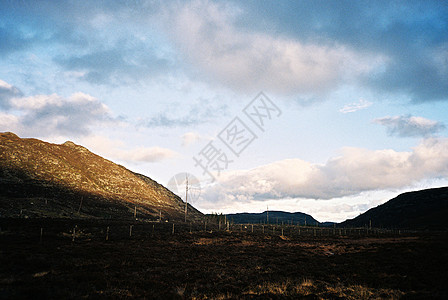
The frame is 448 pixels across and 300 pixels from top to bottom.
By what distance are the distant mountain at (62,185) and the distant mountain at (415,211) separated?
13857 centimetres

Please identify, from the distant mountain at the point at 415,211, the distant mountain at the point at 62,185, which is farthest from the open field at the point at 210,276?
the distant mountain at the point at 415,211

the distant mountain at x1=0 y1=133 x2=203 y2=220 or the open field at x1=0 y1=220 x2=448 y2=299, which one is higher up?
the distant mountain at x1=0 y1=133 x2=203 y2=220

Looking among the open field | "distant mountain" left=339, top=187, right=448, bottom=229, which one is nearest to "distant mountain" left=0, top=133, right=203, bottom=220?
the open field

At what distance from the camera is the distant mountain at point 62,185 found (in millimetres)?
74562

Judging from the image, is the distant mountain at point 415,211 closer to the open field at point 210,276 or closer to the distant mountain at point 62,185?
the open field at point 210,276

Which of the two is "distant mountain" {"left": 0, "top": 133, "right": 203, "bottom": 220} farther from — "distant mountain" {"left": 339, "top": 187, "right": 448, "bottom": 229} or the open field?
"distant mountain" {"left": 339, "top": 187, "right": 448, "bottom": 229}

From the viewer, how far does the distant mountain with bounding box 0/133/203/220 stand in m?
74.6

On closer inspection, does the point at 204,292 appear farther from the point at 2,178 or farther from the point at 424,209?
the point at 424,209

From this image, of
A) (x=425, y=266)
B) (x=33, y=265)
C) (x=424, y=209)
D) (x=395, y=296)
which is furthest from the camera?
(x=424, y=209)

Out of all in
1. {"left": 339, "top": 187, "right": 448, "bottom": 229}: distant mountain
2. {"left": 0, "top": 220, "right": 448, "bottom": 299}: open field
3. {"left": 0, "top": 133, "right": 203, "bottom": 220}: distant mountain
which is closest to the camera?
{"left": 0, "top": 220, "right": 448, "bottom": 299}: open field

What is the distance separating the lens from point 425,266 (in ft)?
74.4

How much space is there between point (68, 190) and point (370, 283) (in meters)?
111

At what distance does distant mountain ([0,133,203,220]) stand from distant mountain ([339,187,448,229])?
139m

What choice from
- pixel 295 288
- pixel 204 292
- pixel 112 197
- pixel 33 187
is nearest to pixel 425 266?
pixel 295 288
